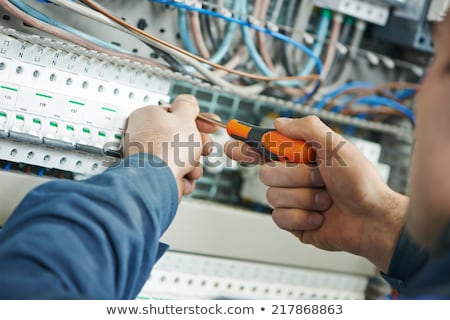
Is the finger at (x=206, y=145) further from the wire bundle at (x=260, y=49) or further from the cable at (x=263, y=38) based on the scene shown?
the cable at (x=263, y=38)

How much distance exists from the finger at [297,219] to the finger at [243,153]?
13cm

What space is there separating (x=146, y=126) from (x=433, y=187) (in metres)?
0.58

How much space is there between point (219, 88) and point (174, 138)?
0.86 ft

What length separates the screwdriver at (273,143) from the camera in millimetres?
1002

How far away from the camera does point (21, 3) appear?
1.01 metres

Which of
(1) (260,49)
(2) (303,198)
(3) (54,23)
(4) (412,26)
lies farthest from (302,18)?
(3) (54,23)

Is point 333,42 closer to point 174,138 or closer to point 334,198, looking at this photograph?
point 334,198

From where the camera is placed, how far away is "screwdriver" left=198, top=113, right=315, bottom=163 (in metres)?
1.00

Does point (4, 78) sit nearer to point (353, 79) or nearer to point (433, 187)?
point (433, 187)

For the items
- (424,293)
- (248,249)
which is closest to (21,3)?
(248,249)

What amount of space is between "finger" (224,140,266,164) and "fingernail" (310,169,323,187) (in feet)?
0.36
